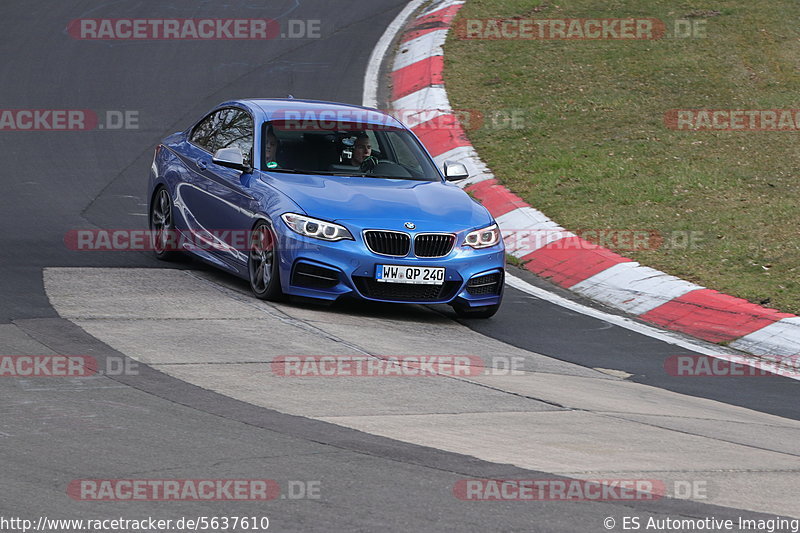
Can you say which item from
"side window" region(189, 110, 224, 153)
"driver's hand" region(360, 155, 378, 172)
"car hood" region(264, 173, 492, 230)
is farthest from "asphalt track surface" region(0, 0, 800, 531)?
"driver's hand" region(360, 155, 378, 172)

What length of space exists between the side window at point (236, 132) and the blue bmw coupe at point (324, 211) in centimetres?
1

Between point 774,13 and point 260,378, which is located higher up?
point 774,13

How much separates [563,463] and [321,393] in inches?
67.6

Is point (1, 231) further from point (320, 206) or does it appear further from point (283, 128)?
point (320, 206)

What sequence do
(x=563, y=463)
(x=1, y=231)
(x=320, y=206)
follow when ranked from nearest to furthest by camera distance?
(x=563, y=463), (x=320, y=206), (x=1, y=231)

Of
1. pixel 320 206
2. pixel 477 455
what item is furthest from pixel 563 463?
pixel 320 206

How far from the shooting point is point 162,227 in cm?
1173

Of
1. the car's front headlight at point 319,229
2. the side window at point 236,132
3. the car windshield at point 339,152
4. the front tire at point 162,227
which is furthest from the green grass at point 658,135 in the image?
the front tire at point 162,227

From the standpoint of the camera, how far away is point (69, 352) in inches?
304

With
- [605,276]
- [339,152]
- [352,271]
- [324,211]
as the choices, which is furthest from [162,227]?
[605,276]

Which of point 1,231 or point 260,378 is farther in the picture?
point 1,231

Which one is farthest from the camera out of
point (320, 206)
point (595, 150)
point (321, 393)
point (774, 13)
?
point (774, 13)

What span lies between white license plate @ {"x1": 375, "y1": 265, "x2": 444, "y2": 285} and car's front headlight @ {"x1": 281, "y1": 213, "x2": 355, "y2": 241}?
36cm

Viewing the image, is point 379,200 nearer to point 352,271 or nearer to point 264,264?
point 352,271
